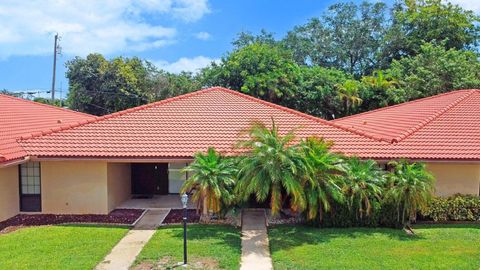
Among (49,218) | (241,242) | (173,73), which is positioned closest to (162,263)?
(241,242)

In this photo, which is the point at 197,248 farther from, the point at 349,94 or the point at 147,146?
the point at 349,94

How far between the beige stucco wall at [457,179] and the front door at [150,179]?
12.1 metres

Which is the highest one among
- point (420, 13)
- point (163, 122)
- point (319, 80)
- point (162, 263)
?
point (420, 13)

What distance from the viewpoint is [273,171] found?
11914 millimetres

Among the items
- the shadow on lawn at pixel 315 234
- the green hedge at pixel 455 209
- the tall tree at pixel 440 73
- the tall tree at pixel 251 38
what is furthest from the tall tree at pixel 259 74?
the shadow on lawn at pixel 315 234

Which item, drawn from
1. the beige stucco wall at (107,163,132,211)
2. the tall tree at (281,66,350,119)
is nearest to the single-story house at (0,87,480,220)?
the beige stucco wall at (107,163,132,211)

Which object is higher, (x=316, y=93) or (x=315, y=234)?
(x=316, y=93)

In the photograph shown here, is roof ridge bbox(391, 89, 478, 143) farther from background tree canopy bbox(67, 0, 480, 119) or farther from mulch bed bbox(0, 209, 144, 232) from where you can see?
mulch bed bbox(0, 209, 144, 232)

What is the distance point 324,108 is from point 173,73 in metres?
17.3

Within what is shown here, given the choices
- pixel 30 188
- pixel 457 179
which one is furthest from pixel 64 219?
pixel 457 179

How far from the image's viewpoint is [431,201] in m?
13.8

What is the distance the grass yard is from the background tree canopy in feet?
66.8

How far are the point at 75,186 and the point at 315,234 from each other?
939 centimetres

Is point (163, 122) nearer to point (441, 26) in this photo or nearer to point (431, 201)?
point (431, 201)
